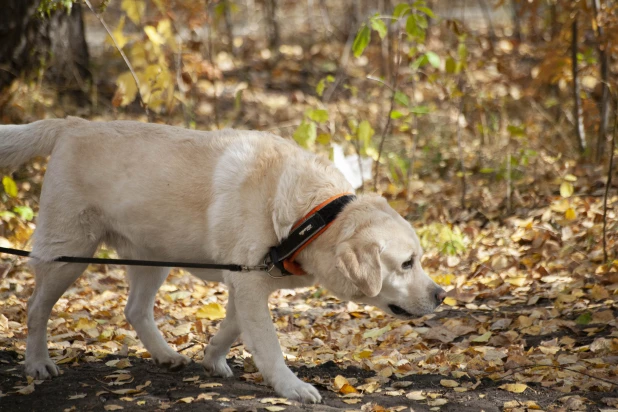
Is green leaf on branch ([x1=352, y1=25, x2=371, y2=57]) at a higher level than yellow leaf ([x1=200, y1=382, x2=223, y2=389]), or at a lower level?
higher

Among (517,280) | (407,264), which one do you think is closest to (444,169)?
(517,280)

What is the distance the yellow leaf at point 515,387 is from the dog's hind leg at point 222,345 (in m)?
1.49

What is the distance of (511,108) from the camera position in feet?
34.0

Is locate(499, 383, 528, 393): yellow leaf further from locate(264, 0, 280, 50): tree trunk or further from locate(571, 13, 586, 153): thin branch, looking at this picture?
locate(264, 0, 280, 50): tree trunk

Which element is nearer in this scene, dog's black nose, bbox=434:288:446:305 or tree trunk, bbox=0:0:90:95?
dog's black nose, bbox=434:288:446:305

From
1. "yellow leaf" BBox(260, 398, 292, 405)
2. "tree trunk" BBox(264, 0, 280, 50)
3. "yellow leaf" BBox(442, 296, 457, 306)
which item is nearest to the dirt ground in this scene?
"yellow leaf" BBox(260, 398, 292, 405)

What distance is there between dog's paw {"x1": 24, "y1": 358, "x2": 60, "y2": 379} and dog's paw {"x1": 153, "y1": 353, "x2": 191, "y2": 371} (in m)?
0.58

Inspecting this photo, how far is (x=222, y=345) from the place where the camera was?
4066 mm

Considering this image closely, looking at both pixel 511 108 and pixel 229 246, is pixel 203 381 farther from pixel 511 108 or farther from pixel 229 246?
pixel 511 108

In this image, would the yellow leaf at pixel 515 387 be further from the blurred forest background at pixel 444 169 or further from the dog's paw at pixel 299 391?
the dog's paw at pixel 299 391

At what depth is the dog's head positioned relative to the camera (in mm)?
3506

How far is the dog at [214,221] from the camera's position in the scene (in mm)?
3625

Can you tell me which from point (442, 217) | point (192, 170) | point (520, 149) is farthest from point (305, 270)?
point (520, 149)

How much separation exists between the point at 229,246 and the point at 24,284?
298cm
